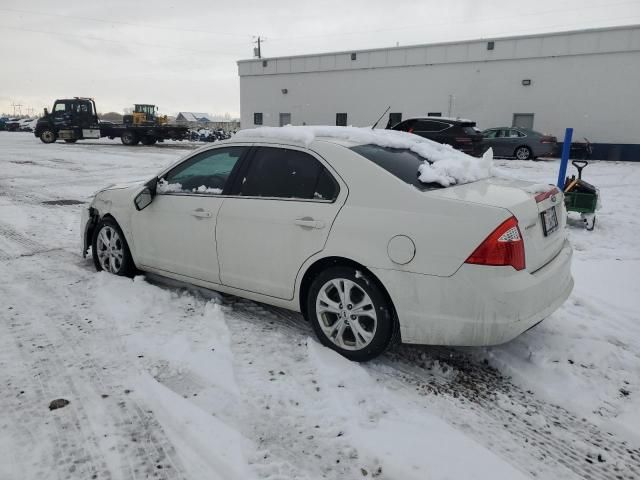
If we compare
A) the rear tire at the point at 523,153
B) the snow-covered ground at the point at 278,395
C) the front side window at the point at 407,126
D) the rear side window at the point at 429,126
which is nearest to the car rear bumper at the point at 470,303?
the snow-covered ground at the point at 278,395

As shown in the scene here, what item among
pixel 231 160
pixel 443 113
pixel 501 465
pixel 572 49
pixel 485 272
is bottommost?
pixel 501 465

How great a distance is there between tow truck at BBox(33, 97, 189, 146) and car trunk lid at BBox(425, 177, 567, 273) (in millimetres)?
28163

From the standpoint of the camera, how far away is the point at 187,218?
13.8 feet

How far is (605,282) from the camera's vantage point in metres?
4.98

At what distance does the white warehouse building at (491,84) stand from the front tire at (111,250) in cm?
1842

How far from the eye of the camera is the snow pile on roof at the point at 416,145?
3480mm

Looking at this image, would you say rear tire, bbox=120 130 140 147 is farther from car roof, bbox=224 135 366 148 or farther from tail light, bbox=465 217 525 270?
tail light, bbox=465 217 525 270

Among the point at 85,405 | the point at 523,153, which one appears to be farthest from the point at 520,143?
the point at 85,405

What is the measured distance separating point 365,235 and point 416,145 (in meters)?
1.14

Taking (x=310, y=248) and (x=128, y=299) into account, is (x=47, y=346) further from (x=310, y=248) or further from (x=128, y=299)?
(x=310, y=248)

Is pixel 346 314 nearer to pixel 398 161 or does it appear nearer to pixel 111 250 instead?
pixel 398 161

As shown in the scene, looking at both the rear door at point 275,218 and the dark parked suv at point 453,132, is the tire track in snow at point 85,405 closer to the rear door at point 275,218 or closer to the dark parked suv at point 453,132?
the rear door at point 275,218

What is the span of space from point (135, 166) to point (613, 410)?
16459 mm

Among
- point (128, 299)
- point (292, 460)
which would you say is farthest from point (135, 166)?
point (292, 460)
